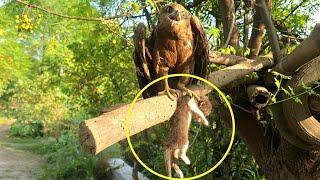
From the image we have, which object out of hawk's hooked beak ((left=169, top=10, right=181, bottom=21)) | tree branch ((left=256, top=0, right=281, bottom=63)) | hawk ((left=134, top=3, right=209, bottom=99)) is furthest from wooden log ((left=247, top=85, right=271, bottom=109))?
hawk's hooked beak ((left=169, top=10, right=181, bottom=21))

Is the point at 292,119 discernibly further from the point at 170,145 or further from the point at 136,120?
the point at 136,120

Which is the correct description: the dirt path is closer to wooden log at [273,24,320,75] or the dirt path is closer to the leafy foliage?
the leafy foliage

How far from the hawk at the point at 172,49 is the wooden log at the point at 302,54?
88 cm

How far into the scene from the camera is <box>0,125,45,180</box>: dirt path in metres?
11.3

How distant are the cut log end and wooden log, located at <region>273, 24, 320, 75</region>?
6.35 ft

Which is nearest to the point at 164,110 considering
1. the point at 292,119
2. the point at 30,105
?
the point at 292,119

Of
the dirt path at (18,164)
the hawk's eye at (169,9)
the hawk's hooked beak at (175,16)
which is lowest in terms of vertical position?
the dirt path at (18,164)

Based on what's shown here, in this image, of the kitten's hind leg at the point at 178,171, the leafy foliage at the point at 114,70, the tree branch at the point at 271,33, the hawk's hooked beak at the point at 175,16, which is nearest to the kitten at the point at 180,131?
the kitten's hind leg at the point at 178,171

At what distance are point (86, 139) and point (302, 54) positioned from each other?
204cm

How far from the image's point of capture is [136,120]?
1942 millimetres

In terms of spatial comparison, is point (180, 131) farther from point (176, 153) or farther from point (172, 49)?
point (172, 49)

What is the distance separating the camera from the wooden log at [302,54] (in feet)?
10.2

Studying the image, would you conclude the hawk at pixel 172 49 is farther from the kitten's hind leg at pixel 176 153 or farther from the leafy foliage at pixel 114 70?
the leafy foliage at pixel 114 70

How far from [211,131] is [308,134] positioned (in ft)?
9.78
